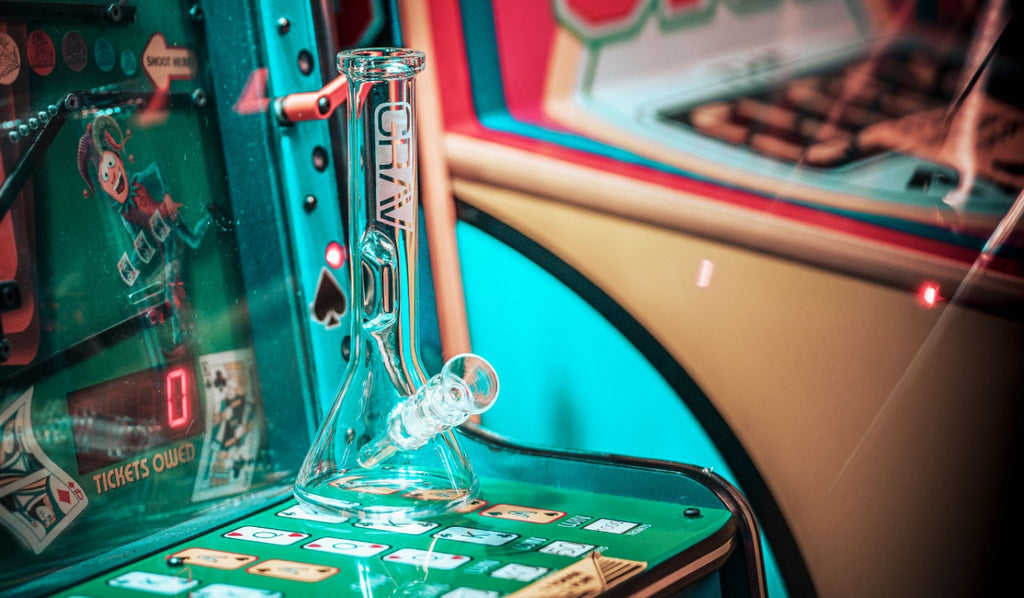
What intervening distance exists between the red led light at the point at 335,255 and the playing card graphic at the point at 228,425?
5.8 inches

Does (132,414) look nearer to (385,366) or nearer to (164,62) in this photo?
(385,366)

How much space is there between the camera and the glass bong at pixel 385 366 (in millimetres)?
1111

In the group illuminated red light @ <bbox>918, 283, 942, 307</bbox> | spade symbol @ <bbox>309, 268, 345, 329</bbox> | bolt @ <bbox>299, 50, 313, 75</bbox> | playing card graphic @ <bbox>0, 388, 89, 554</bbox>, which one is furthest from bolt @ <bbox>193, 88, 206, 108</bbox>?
illuminated red light @ <bbox>918, 283, 942, 307</bbox>

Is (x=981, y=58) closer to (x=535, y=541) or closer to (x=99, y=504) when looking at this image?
(x=535, y=541)

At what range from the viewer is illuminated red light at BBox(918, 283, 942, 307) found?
1208 mm

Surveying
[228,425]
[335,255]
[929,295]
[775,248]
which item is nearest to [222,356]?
[228,425]

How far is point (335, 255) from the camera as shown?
1.32 metres

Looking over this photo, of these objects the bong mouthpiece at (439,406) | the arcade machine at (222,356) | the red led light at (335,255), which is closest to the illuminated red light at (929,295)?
the arcade machine at (222,356)

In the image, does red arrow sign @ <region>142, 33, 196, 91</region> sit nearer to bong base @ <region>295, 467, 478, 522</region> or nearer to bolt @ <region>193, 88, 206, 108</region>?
bolt @ <region>193, 88, 206, 108</region>

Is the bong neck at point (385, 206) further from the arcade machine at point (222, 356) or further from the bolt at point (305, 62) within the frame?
the bolt at point (305, 62)

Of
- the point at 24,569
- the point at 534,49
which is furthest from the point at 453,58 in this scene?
the point at 24,569

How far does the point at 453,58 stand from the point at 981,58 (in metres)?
0.65

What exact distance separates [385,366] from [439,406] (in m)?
0.10

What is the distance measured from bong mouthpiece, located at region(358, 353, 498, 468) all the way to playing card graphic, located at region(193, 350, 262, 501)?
0.18m
